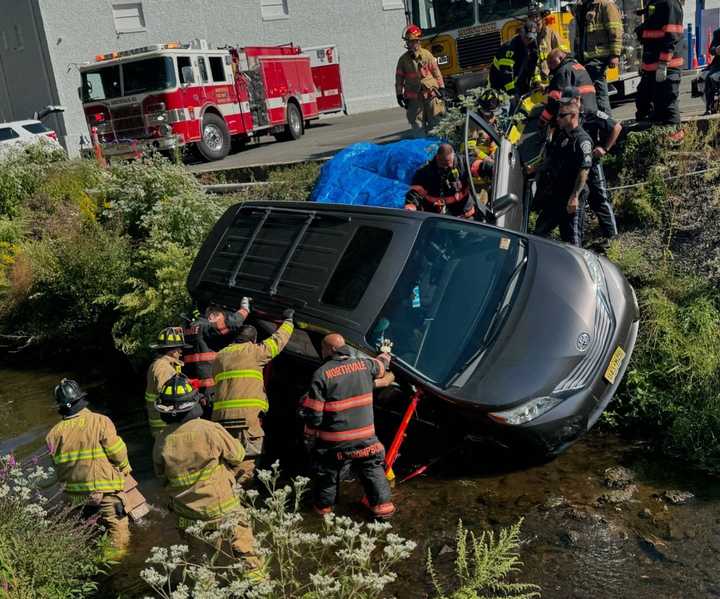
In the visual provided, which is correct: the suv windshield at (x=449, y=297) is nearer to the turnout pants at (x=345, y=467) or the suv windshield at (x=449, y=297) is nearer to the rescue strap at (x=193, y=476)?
the turnout pants at (x=345, y=467)

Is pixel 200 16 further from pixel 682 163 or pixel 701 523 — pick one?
pixel 701 523

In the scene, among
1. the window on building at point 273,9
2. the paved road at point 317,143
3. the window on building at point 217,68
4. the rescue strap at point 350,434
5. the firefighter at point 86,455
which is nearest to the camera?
the rescue strap at point 350,434

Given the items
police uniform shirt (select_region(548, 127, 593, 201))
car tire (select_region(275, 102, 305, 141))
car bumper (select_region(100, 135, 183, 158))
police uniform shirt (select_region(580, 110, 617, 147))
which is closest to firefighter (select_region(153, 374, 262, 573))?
police uniform shirt (select_region(548, 127, 593, 201))

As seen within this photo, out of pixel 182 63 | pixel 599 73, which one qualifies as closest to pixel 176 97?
pixel 182 63

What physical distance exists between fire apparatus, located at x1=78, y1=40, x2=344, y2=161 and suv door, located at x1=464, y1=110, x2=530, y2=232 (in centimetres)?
986

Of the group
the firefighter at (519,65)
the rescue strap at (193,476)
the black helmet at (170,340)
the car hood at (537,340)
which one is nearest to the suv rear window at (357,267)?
the car hood at (537,340)

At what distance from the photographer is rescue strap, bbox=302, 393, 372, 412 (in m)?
5.23

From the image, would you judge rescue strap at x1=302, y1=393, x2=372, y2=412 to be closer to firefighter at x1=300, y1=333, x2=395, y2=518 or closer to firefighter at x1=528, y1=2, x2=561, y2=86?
firefighter at x1=300, y1=333, x2=395, y2=518

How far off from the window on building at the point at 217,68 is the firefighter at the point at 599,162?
11.9 meters

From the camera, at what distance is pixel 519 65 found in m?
10.5

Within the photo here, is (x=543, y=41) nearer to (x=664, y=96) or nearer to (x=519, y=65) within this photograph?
(x=519, y=65)

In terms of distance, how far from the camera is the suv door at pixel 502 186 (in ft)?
21.8

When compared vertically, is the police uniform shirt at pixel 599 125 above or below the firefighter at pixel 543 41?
below

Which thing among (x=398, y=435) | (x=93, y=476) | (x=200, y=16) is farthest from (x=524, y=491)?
(x=200, y=16)
